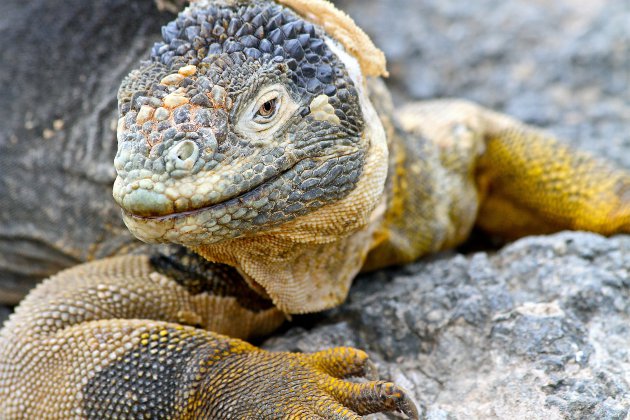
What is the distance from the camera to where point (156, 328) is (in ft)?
11.2

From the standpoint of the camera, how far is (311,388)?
3.06m

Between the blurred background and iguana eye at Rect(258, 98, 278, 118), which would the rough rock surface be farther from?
iguana eye at Rect(258, 98, 278, 118)

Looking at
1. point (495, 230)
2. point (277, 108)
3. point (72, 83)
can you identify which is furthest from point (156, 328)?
point (495, 230)

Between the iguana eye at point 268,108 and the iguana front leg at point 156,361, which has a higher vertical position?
the iguana eye at point 268,108

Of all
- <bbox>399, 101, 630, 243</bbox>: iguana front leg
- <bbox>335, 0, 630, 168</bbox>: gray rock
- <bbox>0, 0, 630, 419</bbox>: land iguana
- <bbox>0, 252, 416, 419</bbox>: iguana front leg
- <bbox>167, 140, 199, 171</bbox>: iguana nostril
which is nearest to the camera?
<bbox>167, 140, 199, 171</bbox>: iguana nostril

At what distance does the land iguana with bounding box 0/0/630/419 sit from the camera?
2.82 meters

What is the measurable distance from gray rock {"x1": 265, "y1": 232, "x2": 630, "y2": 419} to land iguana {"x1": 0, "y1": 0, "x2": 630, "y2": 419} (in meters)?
0.23

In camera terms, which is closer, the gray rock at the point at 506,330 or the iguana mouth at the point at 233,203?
the iguana mouth at the point at 233,203

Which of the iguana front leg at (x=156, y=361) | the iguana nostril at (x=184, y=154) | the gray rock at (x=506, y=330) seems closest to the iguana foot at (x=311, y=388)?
the iguana front leg at (x=156, y=361)

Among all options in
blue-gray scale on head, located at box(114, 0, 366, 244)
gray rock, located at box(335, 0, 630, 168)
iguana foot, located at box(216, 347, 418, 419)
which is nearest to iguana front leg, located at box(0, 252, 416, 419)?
iguana foot, located at box(216, 347, 418, 419)

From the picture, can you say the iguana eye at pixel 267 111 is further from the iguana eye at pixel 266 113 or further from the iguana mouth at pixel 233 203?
the iguana mouth at pixel 233 203

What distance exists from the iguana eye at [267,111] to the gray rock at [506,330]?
1.26 m

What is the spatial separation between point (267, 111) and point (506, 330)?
1.54 metres

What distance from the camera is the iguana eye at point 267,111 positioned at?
297 centimetres
